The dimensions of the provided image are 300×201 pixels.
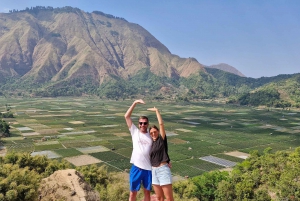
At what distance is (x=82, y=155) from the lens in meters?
62.6

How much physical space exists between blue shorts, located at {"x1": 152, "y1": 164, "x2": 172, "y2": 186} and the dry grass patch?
49.0 metres

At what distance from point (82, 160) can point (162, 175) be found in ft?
171

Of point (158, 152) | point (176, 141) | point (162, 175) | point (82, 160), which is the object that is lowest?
point (82, 160)

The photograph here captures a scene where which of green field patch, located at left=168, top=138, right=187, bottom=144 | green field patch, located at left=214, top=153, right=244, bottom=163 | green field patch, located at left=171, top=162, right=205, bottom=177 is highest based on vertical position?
green field patch, located at left=168, top=138, right=187, bottom=144

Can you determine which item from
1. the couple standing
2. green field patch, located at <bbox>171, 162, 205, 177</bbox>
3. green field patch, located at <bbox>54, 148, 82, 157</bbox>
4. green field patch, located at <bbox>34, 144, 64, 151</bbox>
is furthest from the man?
green field patch, located at <bbox>34, 144, 64, 151</bbox>

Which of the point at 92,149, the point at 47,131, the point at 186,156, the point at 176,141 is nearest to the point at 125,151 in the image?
the point at 92,149

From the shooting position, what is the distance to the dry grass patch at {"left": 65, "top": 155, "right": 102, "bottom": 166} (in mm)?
56516

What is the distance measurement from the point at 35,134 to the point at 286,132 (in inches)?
3435

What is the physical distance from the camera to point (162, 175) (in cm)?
966

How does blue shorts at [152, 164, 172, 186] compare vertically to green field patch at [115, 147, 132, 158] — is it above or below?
above

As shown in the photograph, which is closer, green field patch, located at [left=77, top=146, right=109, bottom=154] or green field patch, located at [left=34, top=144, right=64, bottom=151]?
green field patch, located at [left=34, top=144, right=64, bottom=151]

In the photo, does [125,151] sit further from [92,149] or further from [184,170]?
[184,170]

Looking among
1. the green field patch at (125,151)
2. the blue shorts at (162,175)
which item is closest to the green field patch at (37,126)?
the green field patch at (125,151)

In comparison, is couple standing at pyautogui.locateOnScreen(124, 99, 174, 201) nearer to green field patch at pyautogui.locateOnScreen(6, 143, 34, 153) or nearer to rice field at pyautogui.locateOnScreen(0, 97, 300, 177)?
rice field at pyautogui.locateOnScreen(0, 97, 300, 177)
